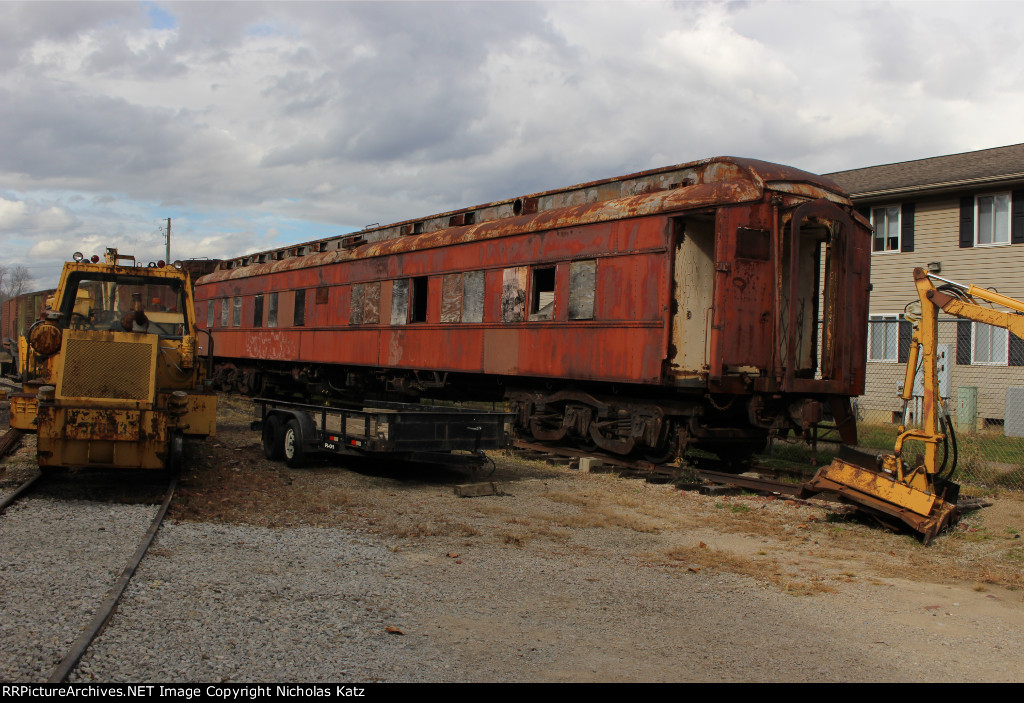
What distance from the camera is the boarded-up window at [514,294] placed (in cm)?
1252

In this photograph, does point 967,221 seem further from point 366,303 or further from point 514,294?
point 366,303

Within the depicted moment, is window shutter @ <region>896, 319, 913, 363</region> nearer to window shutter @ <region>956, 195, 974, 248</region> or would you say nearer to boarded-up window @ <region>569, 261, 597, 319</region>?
window shutter @ <region>956, 195, 974, 248</region>

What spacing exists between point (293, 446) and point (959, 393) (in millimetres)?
15066

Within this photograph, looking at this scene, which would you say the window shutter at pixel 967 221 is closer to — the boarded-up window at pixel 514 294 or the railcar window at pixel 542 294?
the railcar window at pixel 542 294

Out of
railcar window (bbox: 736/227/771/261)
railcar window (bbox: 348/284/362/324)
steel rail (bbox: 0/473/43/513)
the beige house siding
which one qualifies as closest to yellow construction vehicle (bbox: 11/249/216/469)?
steel rail (bbox: 0/473/43/513)

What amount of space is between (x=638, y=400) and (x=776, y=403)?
1.85m

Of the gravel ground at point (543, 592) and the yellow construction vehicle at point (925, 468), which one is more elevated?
the yellow construction vehicle at point (925, 468)

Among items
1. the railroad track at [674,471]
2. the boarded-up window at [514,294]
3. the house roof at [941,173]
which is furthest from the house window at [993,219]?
the boarded-up window at [514,294]

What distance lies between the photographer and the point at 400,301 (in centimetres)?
1560

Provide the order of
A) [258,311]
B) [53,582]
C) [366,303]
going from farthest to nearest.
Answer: [258,311] < [366,303] < [53,582]

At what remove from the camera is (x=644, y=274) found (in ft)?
34.4

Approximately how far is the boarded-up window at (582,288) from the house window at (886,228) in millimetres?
13132

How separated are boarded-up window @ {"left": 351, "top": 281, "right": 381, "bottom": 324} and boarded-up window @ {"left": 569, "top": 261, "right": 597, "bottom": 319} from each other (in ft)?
19.0

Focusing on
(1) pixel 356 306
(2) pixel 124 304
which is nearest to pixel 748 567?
(2) pixel 124 304
